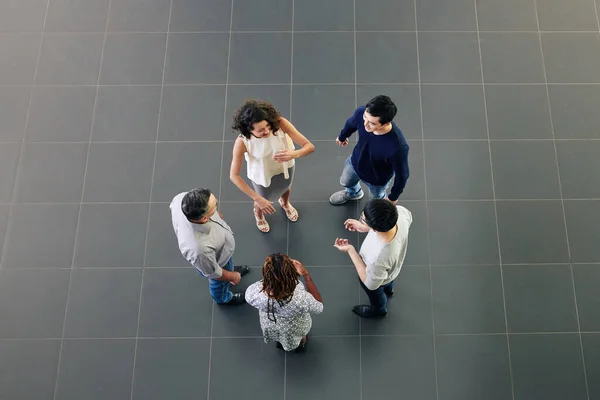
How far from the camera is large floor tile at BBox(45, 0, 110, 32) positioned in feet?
12.9

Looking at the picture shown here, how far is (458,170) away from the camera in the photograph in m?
3.50

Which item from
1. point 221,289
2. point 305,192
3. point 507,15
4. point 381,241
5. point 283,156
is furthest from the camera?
point 507,15

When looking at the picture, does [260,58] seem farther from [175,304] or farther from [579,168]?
[579,168]

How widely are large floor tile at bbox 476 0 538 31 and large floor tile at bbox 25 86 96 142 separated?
11.8 ft

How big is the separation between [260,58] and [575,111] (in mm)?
2783

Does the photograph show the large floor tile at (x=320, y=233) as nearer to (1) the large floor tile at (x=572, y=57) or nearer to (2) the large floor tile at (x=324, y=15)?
(2) the large floor tile at (x=324, y=15)

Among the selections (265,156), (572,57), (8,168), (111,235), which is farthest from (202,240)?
(572,57)

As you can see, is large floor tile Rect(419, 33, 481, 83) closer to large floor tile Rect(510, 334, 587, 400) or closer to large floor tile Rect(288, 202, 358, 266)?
large floor tile Rect(288, 202, 358, 266)

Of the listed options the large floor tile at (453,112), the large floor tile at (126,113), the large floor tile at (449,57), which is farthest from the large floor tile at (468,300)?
the large floor tile at (126,113)

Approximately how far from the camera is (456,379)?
2969 millimetres

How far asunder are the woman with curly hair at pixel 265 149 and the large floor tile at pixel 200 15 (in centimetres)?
189

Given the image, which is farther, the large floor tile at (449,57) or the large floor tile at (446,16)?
the large floor tile at (446,16)

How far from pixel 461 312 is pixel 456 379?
467 millimetres

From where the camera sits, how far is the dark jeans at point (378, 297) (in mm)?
Answer: 2712
